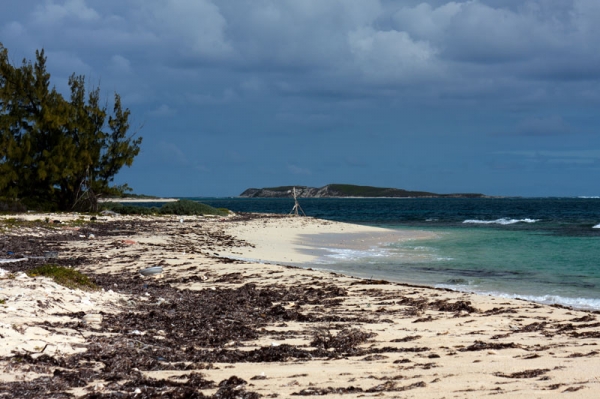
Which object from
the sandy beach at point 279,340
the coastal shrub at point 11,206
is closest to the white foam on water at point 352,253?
the sandy beach at point 279,340

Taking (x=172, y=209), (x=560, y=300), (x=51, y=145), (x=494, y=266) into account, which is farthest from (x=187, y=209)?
(x=560, y=300)

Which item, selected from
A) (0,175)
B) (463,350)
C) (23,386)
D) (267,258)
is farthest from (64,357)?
(0,175)

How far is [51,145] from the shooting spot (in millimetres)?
36750

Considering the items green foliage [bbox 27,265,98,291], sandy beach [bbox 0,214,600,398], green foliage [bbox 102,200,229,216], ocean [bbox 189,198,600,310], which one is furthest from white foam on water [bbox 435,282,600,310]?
green foliage [bbox 102,200,229,216]

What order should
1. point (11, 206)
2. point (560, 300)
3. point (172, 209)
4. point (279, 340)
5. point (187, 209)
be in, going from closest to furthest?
point (279, 340), point (560, 300), point (11, 206), point (172, 209), point (187, 209)

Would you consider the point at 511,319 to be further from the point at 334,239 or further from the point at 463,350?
the point at 334,239

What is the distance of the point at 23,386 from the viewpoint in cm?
461

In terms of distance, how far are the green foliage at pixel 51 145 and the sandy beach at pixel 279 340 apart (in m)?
25.1

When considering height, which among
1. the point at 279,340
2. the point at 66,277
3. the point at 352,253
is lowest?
the point at 352,253

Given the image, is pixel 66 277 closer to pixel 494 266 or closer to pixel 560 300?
pixel 560 300

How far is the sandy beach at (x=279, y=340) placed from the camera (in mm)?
4754

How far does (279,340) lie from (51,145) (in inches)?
1337

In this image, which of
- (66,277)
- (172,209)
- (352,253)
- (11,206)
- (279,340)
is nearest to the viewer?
(279,340)

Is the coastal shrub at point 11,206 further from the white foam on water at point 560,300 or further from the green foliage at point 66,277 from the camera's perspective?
the white foam on water at point 560,300
